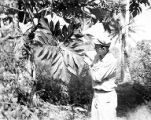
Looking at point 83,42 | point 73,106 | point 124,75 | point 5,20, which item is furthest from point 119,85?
point 83,42

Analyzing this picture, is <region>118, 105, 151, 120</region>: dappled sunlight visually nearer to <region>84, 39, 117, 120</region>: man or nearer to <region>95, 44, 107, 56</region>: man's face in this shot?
<region>84, 39, 117, 120</region>: man

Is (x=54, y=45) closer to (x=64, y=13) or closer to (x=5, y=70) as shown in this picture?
(x=64, y=13)

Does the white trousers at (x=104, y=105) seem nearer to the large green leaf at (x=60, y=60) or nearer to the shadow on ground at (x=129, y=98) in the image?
the large green leaf at (x=60, y=60)

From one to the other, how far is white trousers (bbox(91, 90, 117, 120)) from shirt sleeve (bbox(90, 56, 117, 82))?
0.38 m

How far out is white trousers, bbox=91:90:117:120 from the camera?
17.3 ft

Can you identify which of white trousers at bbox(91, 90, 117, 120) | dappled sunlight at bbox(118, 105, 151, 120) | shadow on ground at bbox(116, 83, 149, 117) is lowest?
dappled sunlight at bbox(118, 105, 151, 120)

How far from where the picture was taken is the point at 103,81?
5.15m

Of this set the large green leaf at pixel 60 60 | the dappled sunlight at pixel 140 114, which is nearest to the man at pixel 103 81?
the large green leaf at pixel 60 60

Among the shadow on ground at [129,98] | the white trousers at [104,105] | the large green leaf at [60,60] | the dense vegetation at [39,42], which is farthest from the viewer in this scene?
the shadow on ground at [129,98]

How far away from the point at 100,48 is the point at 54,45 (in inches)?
42.8

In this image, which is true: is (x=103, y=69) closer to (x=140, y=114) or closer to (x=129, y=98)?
(x=140, y=114)

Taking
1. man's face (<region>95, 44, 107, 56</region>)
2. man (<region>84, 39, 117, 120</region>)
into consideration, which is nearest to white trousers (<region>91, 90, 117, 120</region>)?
man (<region>84, 39, 117, 120</region>)

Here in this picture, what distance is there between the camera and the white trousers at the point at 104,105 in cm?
528

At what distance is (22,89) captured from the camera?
6383 mm
